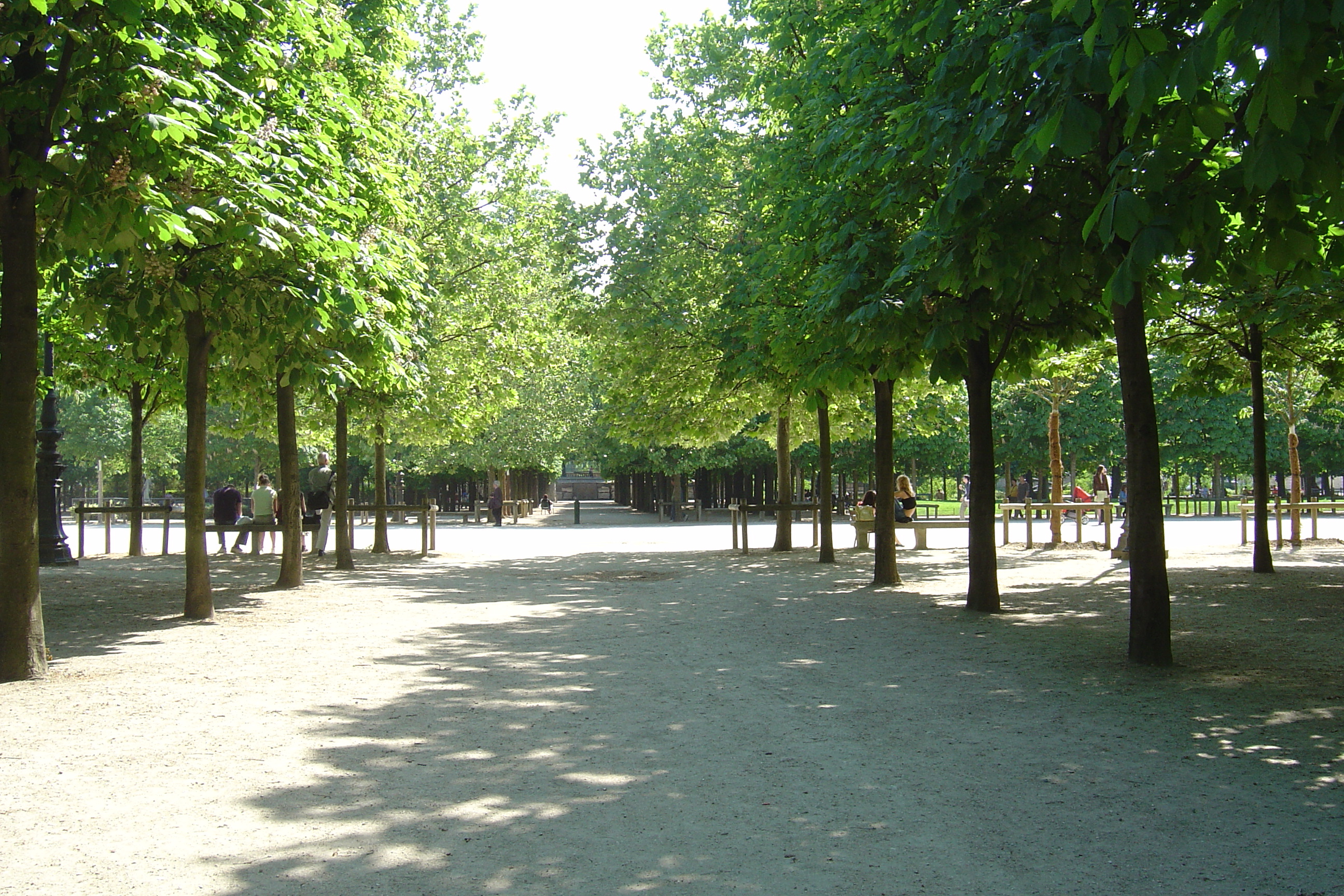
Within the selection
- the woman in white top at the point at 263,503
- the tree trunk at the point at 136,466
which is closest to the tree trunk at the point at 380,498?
the woman in white top at the point at 263,503

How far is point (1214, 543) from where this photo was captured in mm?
22844

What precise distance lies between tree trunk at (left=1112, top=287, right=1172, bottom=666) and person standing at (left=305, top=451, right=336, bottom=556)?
1600 cm

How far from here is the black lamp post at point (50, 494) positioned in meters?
18.6

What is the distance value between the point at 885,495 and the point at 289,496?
801 cm

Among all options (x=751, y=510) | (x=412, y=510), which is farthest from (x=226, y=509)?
(x=751, y=510)

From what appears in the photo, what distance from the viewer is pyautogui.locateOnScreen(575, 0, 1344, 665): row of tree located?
4.86 metres

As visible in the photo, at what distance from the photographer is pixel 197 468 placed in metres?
10.8

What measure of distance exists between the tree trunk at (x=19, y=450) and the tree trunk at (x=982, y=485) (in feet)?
27.3

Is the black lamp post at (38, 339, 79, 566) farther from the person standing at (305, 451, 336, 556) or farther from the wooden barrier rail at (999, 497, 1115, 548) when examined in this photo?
the wooden barrier rail at (999, 497, 1115, 548)

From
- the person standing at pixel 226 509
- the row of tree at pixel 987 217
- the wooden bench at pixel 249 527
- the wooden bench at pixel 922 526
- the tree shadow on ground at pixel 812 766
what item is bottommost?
the tree shadow on ground at pixel 812 766

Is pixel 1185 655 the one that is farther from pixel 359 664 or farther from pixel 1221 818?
pixel 359 664

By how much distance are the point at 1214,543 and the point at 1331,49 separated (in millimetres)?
21146

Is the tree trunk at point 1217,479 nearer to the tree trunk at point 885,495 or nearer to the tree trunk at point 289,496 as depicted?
the tree trunk at point 885,495

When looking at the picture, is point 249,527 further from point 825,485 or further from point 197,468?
point 825,485
